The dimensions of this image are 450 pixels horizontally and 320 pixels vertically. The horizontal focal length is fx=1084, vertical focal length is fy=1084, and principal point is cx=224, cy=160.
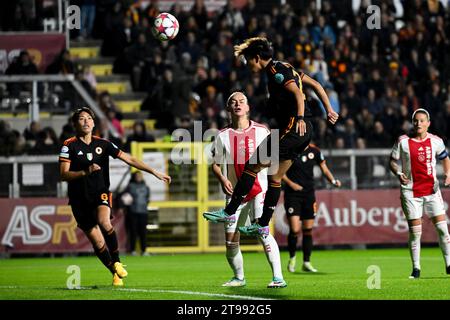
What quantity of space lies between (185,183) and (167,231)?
1.22 metres

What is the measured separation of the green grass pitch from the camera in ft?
39.9

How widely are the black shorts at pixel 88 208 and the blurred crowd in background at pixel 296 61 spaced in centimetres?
1132

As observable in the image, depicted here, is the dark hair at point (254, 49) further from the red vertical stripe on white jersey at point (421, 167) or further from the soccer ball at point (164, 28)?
the red vertical stripe on white jersey at point (421, 167)

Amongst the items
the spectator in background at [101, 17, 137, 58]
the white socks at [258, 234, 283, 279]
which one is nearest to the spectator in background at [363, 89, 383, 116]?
the spectator in background at [101, 17, 137, 58]

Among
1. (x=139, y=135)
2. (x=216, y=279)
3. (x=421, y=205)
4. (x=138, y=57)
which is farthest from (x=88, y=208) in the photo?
(x=138, y=57)

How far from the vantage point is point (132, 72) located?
29156 millimetres

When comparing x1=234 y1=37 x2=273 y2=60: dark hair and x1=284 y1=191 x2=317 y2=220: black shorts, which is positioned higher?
x1=234 y1=37 x2=273 y2=60: dark hair

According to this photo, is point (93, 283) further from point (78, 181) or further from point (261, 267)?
point (261, 267)

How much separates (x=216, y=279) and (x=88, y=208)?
276 centimetres

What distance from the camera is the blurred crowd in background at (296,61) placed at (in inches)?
1076

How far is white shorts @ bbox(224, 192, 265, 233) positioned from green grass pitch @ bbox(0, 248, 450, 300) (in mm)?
777

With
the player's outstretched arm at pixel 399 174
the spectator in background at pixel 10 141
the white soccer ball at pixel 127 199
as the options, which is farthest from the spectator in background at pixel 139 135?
the player's outstretched arm at pixel 399 174

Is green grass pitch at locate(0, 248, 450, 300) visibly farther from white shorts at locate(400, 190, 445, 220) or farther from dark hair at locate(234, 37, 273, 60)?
dark hair at locate(234, 37, 273, 60)
